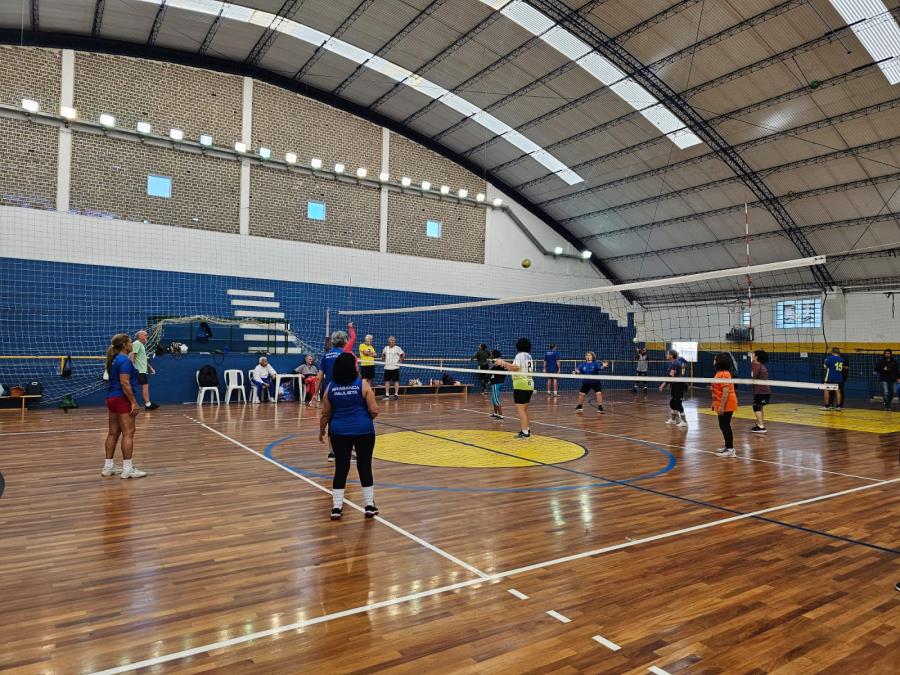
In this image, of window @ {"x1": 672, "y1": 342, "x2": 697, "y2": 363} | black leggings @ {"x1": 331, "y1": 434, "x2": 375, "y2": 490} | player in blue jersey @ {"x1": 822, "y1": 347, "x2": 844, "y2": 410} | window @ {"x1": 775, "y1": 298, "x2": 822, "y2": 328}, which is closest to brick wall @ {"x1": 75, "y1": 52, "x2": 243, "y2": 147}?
black leggings @ {"x1": 331, "y1": 434, "x2": 375, "y2": 490}

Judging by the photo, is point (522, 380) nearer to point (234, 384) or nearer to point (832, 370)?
point (234, 384)

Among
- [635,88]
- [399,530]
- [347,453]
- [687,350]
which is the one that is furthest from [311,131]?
[687,350]

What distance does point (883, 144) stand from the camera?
15312 millimetres

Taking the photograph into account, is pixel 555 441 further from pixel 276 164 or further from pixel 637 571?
pixel 276 164

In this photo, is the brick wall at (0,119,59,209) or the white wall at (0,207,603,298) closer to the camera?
the brick wall at (0,119,59,209)

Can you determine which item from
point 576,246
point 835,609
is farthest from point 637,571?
point 576,246

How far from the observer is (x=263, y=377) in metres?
14.3

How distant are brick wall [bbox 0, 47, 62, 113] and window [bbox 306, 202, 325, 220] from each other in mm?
6742

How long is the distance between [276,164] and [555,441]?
510 inches

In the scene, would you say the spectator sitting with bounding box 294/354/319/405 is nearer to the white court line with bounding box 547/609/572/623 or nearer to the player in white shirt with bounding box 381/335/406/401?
the player in white shirt with bounding box 381/335/406/401

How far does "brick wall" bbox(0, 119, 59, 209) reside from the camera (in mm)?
13707

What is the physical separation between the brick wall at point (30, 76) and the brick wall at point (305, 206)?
5.06 meters

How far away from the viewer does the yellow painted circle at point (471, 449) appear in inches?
287

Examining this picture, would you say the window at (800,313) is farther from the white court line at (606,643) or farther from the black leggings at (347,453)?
the white court line at (606,643)
